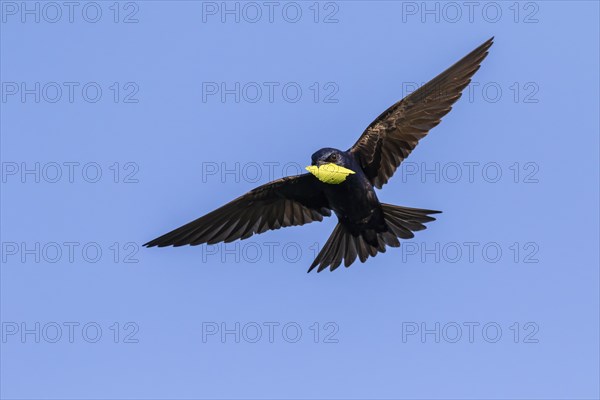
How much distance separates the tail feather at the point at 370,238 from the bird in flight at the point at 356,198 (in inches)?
0.5

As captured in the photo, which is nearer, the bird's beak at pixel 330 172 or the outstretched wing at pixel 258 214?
the bird's beak at pixel 330 172

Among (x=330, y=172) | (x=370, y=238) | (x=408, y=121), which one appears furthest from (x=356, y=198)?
(x=408, y=121)

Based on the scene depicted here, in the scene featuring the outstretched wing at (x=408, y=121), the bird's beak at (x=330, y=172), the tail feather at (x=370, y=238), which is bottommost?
the tail feather at (x=370, y=238)

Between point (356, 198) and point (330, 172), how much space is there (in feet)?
2.41

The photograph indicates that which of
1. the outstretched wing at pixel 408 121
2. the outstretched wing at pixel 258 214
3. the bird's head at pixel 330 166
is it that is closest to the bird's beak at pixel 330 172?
the bird's head at pixel 330 166

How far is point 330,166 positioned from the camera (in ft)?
58.6

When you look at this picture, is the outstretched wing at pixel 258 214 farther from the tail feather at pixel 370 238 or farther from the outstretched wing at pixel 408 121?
the outstretched wing at pixel 408 121

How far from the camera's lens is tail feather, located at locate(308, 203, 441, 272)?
18750 millimetres

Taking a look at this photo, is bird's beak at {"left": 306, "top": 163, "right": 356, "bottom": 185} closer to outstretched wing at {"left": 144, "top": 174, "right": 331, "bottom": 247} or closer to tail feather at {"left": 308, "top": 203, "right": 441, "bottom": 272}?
tail feather at {"left": 308, "top": 203, "right": 441, "bottom": 272}

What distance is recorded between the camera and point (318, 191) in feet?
63.7

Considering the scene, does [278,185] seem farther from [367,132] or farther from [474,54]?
[474,54]

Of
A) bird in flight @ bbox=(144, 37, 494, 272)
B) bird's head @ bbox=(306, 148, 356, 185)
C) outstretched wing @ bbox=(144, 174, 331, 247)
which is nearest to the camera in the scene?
bird's head @ bbox=(306, 148, 356, 185)

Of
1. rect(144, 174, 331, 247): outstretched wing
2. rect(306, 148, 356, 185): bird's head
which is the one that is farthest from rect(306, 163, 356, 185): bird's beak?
rect(144, 174, 331, 247): outstretched wing

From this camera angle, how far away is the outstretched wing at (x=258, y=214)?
19.6 m
